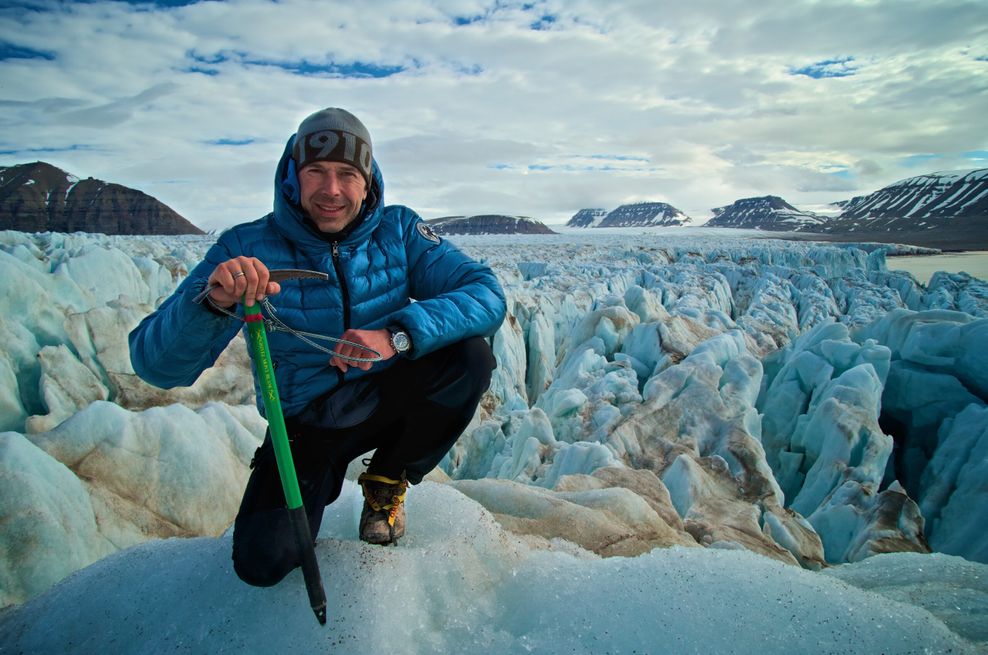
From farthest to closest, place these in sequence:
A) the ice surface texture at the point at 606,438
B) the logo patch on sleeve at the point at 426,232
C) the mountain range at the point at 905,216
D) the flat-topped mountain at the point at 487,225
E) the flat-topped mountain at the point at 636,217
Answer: the flat-topped mountain at the point at 636,217
the flat-topped mountain at the point at 487,225
the mountain range at the point at 905,216
the ice surface texture at the point at 606,438
the logo patch on sleeve at the point at 426,232

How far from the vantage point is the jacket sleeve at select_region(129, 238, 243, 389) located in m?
1.41

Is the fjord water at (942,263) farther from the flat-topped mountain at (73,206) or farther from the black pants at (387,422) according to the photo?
the flat-topped mountain at (73,206)

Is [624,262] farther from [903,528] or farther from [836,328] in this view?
[903,528]

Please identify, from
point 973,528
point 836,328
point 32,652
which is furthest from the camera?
point 836,328

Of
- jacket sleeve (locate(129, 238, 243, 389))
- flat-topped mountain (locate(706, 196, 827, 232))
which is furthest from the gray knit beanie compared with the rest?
flat-topped mountain (locate(706, 196, 827, 232))

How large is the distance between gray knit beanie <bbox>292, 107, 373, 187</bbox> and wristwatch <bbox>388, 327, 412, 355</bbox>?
0.55 m

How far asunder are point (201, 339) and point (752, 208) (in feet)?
438

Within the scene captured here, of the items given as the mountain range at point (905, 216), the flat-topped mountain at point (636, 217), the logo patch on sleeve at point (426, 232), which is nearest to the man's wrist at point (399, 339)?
the logo patch on sleeve at point (426, 232)

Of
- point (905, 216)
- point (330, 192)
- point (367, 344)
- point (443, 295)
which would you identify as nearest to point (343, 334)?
point (367, 344)

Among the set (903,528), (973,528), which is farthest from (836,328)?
(903,528)

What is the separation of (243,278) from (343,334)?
1.30 ft

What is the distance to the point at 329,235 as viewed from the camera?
5.56 feet

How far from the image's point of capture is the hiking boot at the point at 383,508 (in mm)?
1810

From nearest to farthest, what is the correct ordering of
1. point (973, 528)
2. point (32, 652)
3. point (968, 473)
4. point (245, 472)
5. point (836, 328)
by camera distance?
point (32, 652) < point (245, 472) < point (973, 528) < point (968, 473) < point (836, 328)
